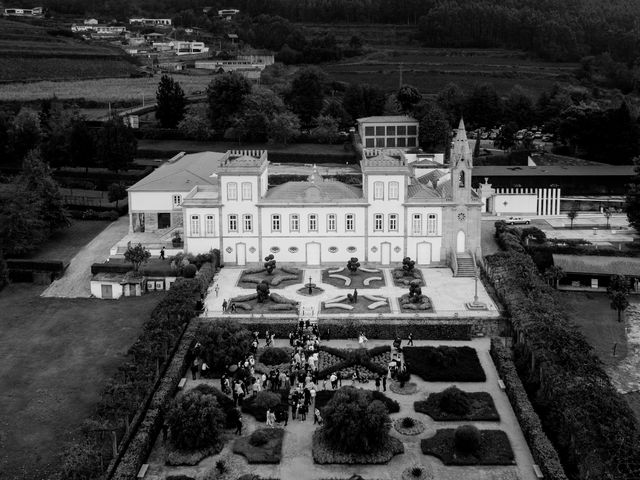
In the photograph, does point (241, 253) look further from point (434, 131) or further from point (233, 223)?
point (434, 131)

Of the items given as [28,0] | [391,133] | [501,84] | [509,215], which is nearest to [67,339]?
[509,215]

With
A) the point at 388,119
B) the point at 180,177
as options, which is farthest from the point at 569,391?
the point at 388,119

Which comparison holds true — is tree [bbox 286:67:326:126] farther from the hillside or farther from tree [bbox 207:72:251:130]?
the hillside

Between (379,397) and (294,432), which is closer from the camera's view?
(294,432)

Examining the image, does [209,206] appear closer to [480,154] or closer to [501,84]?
[480,154]

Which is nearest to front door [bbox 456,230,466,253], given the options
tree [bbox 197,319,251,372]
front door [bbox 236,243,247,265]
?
front door [bbox 236,243,247,265]

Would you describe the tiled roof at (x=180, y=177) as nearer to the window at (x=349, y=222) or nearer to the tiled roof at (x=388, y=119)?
the window at (x=349, y=222)

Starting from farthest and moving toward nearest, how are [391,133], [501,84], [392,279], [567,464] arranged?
[501,84], [391,133], [392,279], [567,464]
